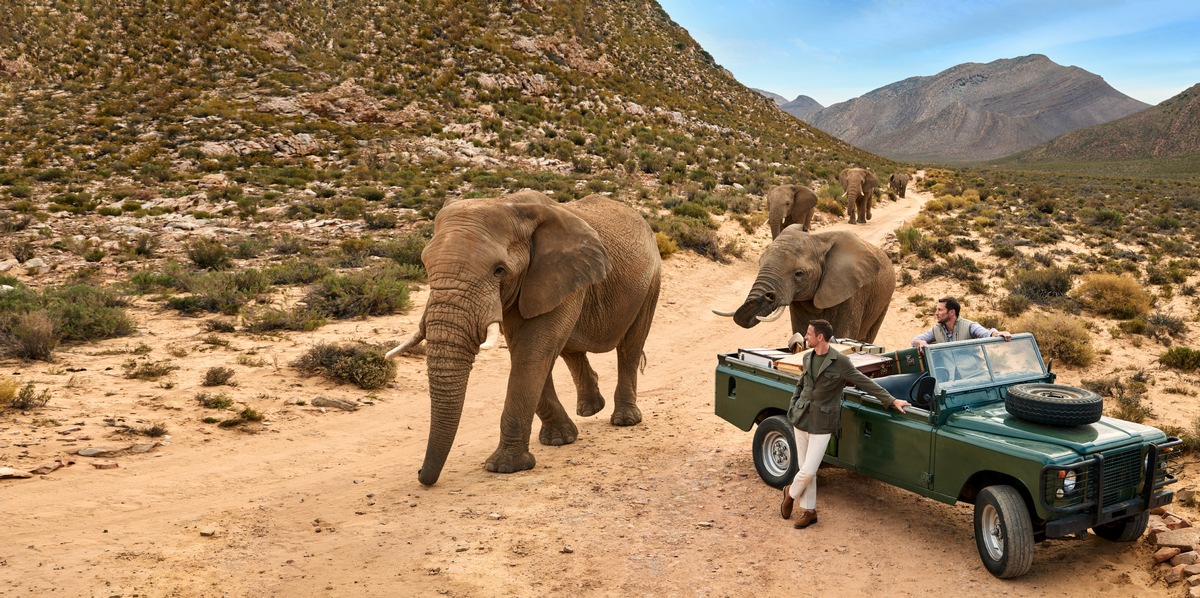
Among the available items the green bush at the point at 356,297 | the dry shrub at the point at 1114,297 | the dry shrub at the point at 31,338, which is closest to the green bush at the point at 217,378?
the dry shrub at the point at 31,338

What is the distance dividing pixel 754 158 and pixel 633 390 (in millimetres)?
41397

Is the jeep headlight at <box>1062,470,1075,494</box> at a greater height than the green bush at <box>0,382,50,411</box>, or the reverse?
the jeep headlight at <box>1062,470,1075,494</box>

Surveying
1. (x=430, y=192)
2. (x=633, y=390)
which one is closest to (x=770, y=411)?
(x=633, y=390)

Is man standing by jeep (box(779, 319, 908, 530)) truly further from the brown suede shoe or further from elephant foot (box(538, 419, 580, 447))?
elephant foot (box(538, 419, 580, 447))

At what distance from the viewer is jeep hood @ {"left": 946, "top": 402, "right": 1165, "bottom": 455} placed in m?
5.47

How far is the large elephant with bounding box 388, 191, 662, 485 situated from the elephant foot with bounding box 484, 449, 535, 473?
0.01 metres

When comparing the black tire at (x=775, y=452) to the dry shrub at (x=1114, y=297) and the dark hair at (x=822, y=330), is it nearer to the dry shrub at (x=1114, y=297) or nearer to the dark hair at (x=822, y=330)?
the dark hair at (x=822, y=330)

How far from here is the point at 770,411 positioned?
7840 millimetres

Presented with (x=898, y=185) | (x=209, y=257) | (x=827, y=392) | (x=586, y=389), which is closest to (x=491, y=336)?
(x=827, y=392)

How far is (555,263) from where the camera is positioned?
7352mm

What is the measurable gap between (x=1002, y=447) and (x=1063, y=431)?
57cm

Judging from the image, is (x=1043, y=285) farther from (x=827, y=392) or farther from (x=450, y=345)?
(x=450, y=345)

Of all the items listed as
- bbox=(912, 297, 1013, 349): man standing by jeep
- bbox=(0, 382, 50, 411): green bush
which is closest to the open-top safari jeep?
bbox=(912, 297, 1013, 349): man standing by jeep

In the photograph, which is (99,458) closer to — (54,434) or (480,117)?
(54,434)
